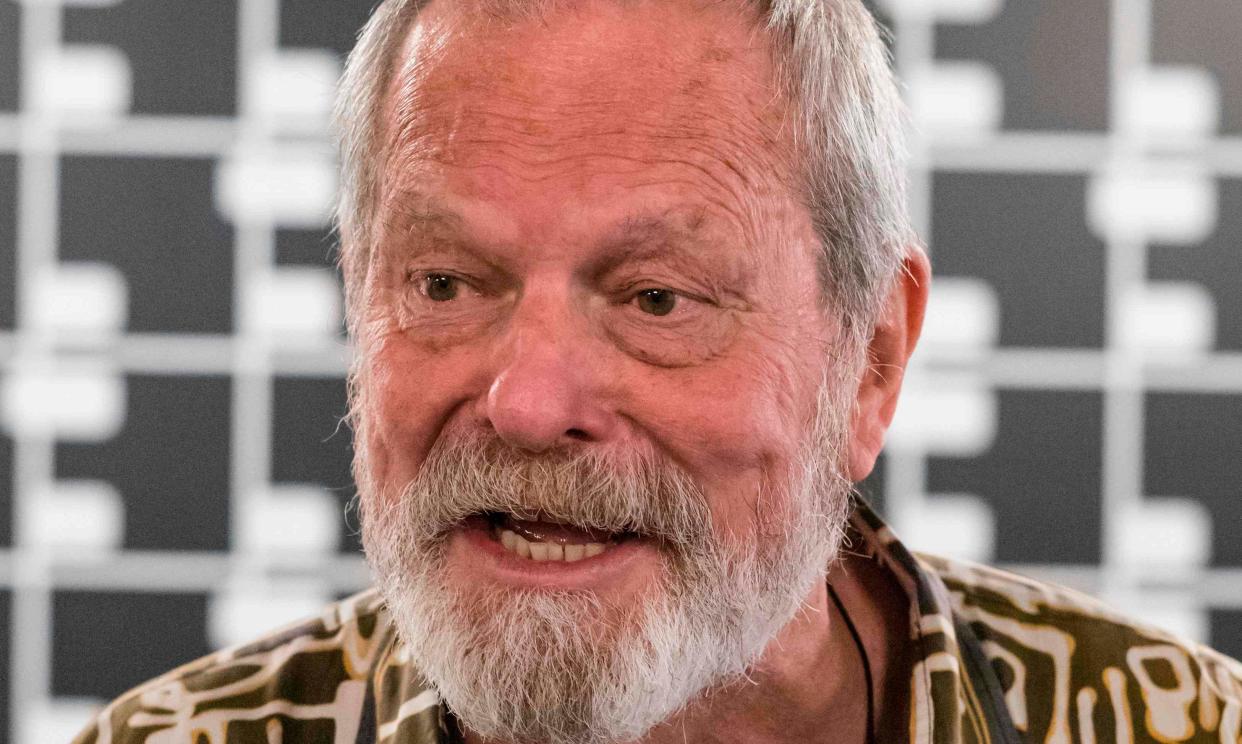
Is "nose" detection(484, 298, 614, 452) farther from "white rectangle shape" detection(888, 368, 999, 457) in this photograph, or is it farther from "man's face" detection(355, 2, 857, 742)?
"white rectangle shape" detection(888, 368, 999, 457)

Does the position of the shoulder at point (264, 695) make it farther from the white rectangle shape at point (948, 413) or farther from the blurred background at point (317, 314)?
the white rectangle shape at point (948, 413)

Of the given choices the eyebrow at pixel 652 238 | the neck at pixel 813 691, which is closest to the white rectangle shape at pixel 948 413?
the neck at pixel 813 691

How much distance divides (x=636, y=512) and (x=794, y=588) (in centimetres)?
24

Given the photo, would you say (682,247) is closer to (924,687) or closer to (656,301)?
(656,301)

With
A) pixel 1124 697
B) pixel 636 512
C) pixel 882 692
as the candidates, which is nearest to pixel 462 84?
pixel 636 512

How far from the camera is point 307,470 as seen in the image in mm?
2836

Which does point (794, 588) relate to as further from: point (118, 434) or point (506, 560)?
point (118, 434)

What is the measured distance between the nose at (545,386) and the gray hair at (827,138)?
0.88ft

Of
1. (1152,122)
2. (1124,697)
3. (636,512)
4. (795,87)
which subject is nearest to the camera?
(636,512)

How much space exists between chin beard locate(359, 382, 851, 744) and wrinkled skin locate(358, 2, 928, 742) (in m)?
0.02

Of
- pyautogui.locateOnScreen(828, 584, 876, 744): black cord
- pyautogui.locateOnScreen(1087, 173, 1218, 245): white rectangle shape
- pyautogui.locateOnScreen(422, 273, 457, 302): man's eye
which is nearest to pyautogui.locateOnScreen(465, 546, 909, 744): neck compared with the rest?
pyautogui.locateOnScreen(828, 584, 876, 744): black cord

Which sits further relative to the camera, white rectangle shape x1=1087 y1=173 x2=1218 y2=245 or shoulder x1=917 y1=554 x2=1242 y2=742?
white rectangle shape x1=1087 y1=173 x2=1218 y2=245

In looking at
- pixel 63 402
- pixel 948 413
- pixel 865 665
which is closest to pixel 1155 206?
pixel 948 413

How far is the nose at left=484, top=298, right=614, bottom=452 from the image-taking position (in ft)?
3.56
